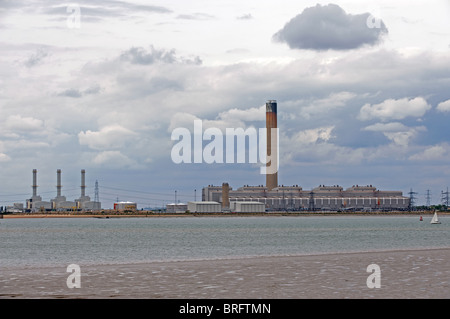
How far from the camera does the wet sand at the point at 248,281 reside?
1143 inches

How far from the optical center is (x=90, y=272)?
40.8 meters

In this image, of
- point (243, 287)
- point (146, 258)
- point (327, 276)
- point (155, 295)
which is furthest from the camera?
point (146, 258)

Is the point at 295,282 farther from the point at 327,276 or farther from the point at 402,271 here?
the point at 402,271

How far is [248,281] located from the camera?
33.8m

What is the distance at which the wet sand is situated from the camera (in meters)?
29.0
